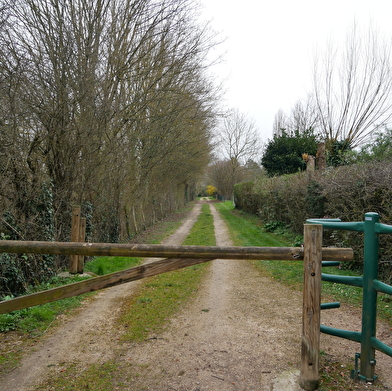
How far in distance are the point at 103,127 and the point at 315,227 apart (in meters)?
7.78

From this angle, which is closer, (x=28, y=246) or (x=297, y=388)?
(x=297, y=388)

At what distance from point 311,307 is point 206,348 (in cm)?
152

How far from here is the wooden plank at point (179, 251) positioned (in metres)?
3.00

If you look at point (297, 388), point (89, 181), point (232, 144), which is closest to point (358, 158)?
point (89, 181)

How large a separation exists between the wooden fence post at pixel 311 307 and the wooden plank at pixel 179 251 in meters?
0.10

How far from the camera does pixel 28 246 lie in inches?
127

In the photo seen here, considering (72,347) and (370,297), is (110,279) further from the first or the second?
(370,297)

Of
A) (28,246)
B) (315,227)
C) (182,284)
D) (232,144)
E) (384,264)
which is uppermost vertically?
(232,144)

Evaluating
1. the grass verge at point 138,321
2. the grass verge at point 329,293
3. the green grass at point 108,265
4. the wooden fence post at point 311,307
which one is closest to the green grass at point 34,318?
the grass verge at point 138,321

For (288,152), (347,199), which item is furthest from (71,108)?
(288,152)

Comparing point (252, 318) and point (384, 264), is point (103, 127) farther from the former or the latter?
point (384, 264)

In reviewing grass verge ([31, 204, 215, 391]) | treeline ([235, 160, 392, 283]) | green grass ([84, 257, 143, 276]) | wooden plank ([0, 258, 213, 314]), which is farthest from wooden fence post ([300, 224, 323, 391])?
green grass ([84, 257, 143, 276])

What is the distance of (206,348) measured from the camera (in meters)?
3.83

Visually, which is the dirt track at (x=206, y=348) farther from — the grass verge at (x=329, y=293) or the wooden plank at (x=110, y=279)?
the wooden plank at (x=110, y=279)
